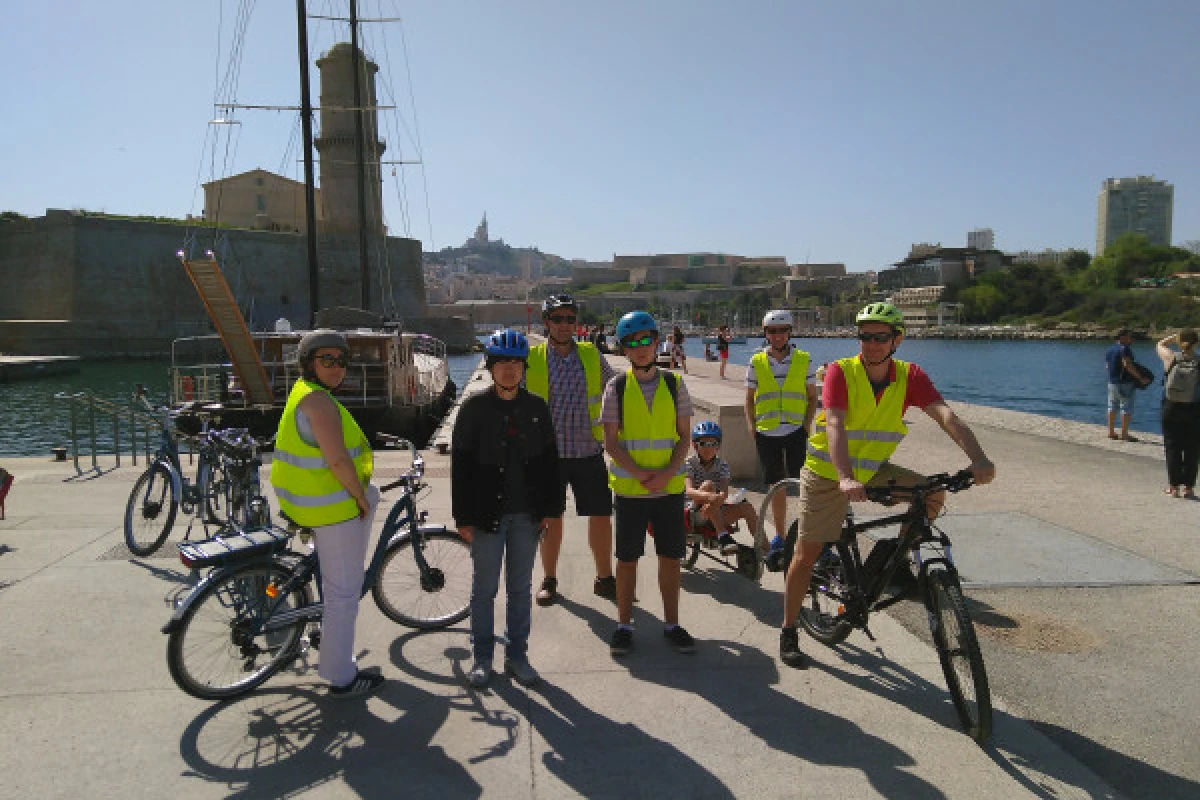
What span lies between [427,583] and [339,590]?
907 mm

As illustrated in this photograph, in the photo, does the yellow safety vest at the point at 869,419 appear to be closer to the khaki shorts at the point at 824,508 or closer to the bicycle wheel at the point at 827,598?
the khaki shorts at the point at 824,508

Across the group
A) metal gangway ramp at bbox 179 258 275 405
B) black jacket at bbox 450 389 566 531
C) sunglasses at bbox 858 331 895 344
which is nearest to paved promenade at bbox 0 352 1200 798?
black jacket at bbox 450 389 566 531

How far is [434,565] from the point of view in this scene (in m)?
4.75

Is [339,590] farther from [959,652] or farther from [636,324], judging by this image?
[959,652]

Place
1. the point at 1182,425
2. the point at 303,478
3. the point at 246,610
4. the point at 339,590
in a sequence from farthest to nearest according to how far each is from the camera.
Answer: the point at 1182,425, the point at 246,610, the point at 339,590, the point at 303,478

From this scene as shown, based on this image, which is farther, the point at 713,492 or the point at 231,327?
the point at 231,327

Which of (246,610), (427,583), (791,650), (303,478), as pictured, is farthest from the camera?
(427,583)

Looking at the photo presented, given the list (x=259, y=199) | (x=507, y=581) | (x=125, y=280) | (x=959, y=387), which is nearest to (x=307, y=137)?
(x=507, y=581)

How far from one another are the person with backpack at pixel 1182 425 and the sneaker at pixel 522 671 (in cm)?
708

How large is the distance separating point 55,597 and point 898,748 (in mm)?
5027

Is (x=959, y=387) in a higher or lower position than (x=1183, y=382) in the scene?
lower

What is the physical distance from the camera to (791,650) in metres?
4.27

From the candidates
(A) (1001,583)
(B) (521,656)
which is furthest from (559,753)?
(A) (1001,583)

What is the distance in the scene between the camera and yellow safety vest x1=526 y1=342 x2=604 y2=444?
5238 mm
